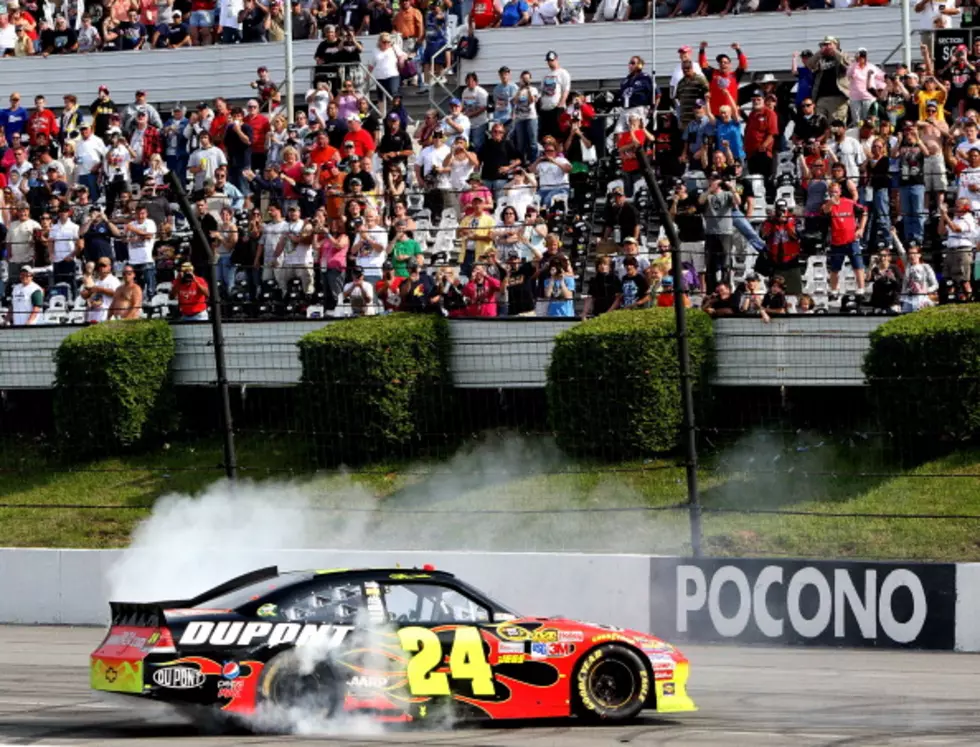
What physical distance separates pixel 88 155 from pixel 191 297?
652 cm

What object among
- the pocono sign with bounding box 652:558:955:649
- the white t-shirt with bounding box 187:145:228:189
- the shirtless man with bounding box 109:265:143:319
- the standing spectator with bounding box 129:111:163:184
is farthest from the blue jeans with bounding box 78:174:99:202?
the pocono sign with bounding box 652:558:955:649

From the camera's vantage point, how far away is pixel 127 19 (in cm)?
3161

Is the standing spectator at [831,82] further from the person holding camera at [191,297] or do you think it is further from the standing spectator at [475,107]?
the person holding camera at [191,297]

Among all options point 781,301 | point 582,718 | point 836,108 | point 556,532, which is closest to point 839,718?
point 582,718

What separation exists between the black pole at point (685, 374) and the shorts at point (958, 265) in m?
3.54

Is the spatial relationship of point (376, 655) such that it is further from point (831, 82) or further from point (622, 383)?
point (831, 82)

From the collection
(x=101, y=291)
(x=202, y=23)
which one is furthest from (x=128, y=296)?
(x=202, y=23)

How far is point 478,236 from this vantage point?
19.7 metres

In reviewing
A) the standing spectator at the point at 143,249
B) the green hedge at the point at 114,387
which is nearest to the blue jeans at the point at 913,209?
the green hedge at the point at 114,387

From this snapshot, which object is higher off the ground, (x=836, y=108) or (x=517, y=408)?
(x=836, y=108)

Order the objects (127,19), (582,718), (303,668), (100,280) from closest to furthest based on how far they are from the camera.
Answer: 1. (303,668)
2. (582,718)
3. (100,280)
4. (127,19)

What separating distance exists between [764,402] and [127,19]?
18020mm

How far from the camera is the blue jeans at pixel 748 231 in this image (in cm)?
1845

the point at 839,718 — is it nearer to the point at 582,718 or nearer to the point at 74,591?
the point at 582,718
